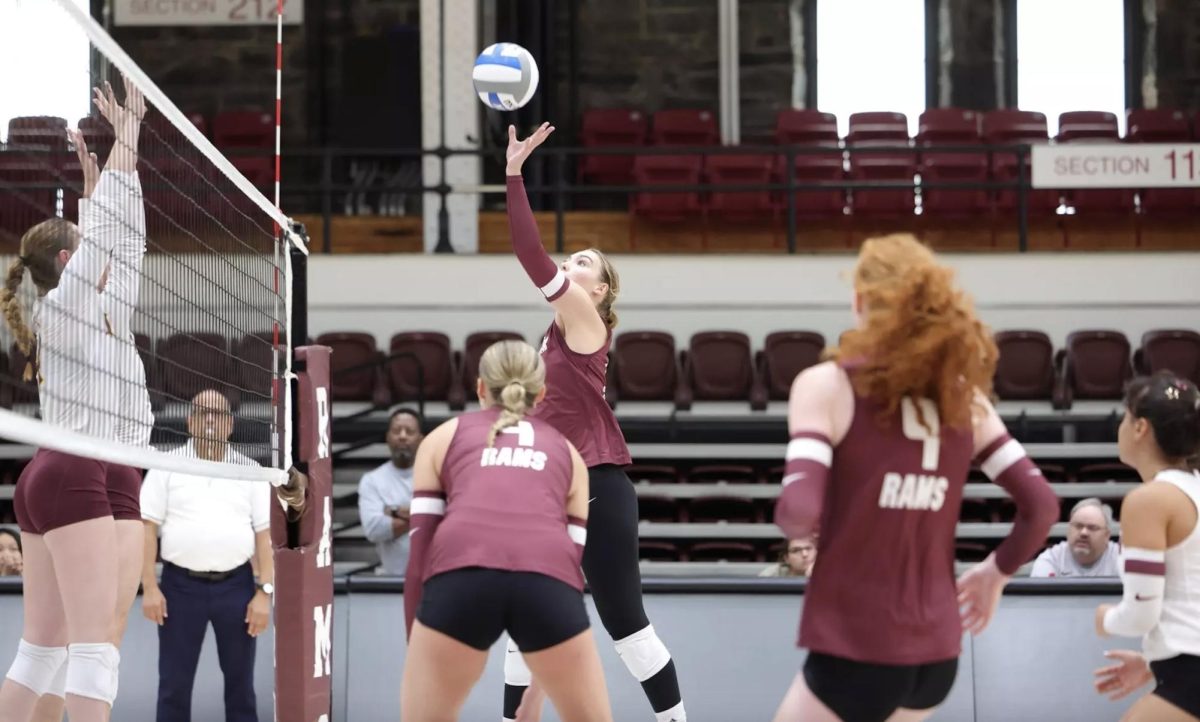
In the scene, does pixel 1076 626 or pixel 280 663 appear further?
pixel 1076 626

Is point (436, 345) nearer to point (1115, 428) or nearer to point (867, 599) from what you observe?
point (1115, 428)

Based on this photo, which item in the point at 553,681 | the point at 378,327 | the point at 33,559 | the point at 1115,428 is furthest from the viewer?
the point at 378,327

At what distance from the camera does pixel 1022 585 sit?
7.16 meters

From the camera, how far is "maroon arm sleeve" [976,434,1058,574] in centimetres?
338

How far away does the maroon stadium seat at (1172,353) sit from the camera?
11.9 m

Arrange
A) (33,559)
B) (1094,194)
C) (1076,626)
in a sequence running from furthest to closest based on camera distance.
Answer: (1094,194) < (1076,626) < (33,559)

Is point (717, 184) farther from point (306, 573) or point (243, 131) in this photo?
point (306, 573)

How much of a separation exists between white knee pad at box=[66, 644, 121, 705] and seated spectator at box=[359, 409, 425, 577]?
14.8ft

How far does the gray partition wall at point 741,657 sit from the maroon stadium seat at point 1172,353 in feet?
17.5

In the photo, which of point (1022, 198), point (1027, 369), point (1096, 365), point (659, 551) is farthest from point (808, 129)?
point (659, 551)

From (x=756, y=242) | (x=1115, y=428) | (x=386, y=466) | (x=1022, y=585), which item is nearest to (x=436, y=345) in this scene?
(x=386, y=466)

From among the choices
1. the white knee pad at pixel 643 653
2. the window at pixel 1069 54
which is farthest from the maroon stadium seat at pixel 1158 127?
the white knee pad at pixel 643 653

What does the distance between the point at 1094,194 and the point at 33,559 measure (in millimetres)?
11530

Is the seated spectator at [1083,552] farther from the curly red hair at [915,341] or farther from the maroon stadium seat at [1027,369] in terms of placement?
the curly red hair at [915,341]
